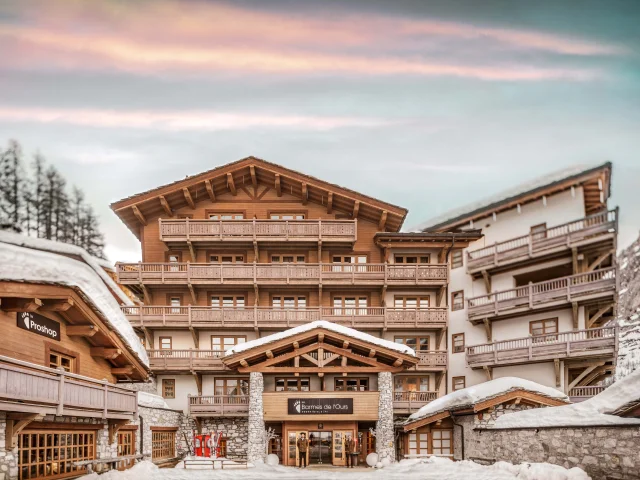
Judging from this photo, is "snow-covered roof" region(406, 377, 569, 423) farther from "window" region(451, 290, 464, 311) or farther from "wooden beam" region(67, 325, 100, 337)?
"wooden beam" region(67, 325, 100, 337)

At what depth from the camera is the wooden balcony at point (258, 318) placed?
35562 millimetres

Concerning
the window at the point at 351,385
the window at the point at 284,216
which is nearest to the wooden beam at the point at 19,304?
the window at the point at 351,385

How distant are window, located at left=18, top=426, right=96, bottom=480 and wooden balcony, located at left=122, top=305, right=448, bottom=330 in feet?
51.1

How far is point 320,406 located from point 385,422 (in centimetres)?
295

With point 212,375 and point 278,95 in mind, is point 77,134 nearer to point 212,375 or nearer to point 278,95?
point 278,95

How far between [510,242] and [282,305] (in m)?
13.3

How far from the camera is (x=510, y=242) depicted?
37.1 metres

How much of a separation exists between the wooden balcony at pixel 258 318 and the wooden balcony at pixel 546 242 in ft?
12.9

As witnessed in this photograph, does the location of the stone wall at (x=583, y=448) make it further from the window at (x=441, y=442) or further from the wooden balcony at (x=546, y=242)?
the wooden balcony at (x=546, y=242)

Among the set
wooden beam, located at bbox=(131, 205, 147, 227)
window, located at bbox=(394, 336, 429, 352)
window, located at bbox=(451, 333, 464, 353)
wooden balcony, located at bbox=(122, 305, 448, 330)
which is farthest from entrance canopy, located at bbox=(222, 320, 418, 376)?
wooden beam, located at bbox=(131, 205, 147, 227)

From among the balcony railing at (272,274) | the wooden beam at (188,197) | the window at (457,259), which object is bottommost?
the balcony railing at (272,274)

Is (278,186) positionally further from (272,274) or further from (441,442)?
(441,442)

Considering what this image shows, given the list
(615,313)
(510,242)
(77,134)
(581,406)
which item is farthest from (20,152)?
(581,406)

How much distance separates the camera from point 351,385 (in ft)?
104
